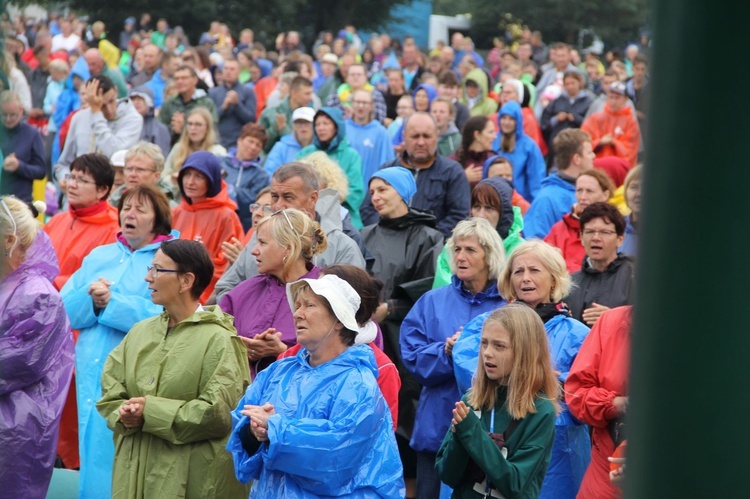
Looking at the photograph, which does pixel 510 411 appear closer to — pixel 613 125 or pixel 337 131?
pixel 337 131

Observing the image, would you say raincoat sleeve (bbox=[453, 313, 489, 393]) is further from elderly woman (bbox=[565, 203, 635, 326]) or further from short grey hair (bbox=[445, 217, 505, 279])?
elderly woman (bbox=[565, 203, 635, 326])

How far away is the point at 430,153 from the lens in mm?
8656

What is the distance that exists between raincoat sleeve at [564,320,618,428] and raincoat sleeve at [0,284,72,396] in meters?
2.45

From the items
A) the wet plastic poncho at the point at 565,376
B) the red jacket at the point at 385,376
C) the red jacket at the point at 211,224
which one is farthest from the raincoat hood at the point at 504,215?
the red jacket at the point at 385,376

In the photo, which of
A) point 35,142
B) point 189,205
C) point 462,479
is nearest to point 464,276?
point 462,479

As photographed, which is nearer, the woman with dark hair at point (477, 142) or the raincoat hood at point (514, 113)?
the woman with dark hair at point (477, 142)

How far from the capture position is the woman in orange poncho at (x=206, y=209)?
24.5 feet

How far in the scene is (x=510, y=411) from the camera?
4535 millimetres

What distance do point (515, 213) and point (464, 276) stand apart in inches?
72.9

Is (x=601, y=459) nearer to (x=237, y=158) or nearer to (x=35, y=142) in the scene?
(x=237, y=158)

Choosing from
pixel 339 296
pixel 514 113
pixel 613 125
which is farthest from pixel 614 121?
pixel 339 296

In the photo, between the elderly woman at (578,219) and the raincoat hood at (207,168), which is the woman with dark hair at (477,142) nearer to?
the elderly woman at (578,219)

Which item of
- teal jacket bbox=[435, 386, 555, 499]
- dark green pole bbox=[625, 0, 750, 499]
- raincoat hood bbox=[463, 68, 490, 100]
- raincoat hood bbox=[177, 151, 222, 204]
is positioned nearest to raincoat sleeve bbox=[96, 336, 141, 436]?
teal jacket bbox=[435, 386, 555, 499]

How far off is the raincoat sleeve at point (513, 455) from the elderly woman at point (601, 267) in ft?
5.66
